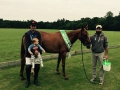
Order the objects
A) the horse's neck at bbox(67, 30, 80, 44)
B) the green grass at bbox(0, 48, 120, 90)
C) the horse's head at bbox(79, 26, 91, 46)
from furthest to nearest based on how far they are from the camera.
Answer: the horse's neck at bbox(67, 30, 80, 44), the horse's head at bbox(79, 26, 91, 46), the green grass at bbox(0, 48, 120, 90)

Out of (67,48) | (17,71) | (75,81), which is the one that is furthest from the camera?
(17,71)

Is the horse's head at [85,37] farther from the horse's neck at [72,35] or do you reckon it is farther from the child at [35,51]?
the child at [35,51]

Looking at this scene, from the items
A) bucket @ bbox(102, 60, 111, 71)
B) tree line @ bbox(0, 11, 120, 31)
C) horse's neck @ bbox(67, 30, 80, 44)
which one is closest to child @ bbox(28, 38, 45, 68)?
horse's neck @ bbox(67, 30, 80, 44)

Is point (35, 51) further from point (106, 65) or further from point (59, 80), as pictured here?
point (106, 65)

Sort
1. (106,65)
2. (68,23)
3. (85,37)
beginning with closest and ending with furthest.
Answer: (106,65)
(85,37)
(68,23)

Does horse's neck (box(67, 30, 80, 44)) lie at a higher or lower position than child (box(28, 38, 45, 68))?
higher

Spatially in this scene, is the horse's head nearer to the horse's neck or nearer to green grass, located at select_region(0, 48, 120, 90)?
the horse's neck

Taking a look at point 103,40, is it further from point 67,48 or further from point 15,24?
point 15,24

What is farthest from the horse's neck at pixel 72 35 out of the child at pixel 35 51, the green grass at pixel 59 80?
the child at pixel 35 51

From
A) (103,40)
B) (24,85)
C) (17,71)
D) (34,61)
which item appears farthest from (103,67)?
(17,71)

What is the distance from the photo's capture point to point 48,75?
7660mm

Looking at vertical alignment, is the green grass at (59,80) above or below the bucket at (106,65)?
below

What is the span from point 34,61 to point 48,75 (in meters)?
2.06

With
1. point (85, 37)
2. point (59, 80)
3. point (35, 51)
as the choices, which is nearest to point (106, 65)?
point (85, 37)
